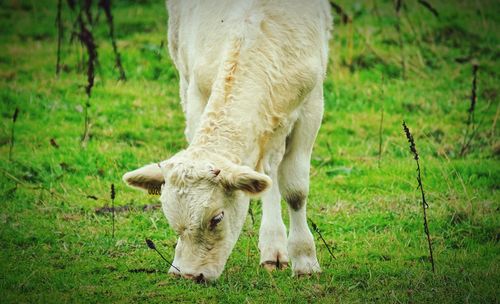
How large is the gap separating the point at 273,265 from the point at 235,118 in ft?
5.49

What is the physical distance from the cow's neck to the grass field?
104 cm

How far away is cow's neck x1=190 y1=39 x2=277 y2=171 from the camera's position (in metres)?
6.00

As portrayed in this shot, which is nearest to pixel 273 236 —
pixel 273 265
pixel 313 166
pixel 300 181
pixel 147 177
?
pixel 273 265

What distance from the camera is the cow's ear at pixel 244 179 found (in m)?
5.70

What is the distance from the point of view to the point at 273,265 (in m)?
7.20

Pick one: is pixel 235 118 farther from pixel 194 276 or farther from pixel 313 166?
pixel 313 166

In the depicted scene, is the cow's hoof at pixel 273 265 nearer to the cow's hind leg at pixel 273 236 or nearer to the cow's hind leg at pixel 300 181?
the cow's hind leg at pixel 273 236

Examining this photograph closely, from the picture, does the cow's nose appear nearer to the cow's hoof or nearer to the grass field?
the grass field

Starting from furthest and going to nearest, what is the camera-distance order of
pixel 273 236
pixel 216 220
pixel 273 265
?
pixel 273 236, pixel 273 265, pixel 216 220

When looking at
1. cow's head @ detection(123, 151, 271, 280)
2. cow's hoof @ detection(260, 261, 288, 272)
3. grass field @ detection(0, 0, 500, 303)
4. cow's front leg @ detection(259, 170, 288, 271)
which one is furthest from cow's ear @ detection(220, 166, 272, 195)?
cow's hoof @ detection(260, 261, 288, 272)

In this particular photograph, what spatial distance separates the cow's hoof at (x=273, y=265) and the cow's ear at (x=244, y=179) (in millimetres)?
1525

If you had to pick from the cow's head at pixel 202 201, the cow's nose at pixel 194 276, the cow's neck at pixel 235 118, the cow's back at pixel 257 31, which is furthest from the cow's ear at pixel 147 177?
the cow's back at pixel 257 31

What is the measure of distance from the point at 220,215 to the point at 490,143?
19.4ft

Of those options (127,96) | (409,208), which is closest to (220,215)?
(409,208)
